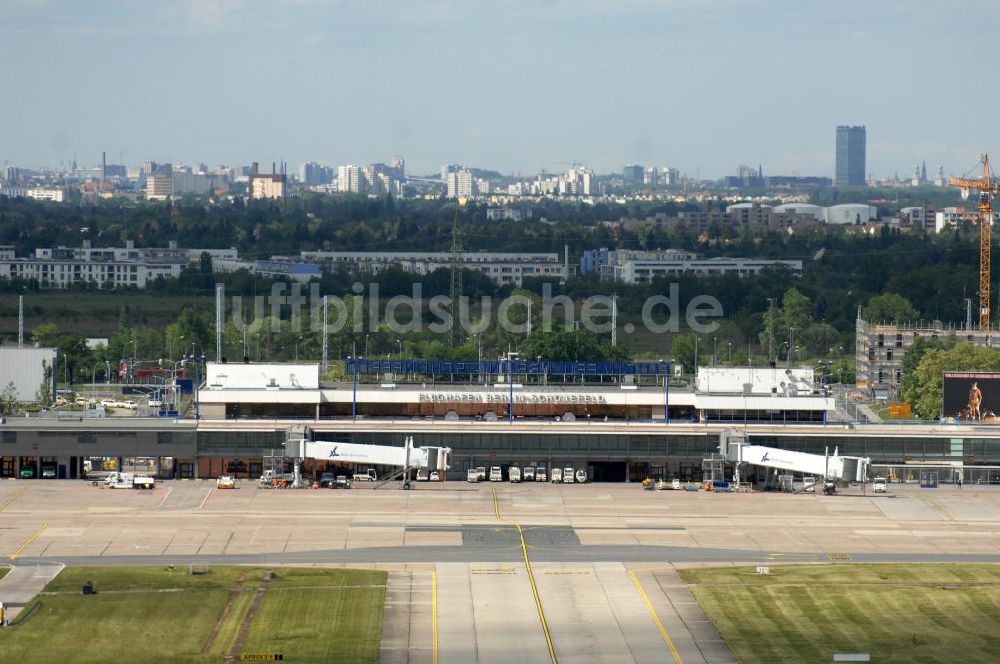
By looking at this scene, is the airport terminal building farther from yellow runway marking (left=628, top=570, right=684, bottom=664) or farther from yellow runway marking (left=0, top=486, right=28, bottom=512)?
yellow runway marking (left=628, top=570, right=684, bottom=664)

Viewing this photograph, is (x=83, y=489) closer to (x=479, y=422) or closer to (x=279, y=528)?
(x=279, y=528)

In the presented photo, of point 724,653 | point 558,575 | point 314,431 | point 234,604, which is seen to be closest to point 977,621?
point 724,653

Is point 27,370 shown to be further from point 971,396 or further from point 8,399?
point 971,396

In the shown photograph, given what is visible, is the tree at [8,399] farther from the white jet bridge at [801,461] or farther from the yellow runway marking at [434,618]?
the yellow runway marking at [434,618]

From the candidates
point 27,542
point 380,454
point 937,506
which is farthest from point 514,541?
point 937,506

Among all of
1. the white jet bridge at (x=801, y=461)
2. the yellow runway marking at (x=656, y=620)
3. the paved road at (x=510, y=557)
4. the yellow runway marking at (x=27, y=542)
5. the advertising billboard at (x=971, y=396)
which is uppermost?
the advertising billboard at (x=971, y=396)

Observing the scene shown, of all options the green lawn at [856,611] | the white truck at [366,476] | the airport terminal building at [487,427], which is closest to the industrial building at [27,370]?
the airport terminal building at [487,427]

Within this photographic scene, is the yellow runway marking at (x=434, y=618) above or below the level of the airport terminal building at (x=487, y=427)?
below
